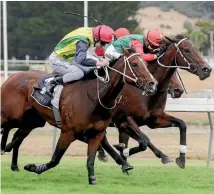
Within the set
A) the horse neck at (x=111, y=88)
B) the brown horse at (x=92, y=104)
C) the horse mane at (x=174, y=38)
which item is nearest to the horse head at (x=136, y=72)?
the brown horse at (x=92, y=104)

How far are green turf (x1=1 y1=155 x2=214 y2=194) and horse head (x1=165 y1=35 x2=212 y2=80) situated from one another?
1.37 meters

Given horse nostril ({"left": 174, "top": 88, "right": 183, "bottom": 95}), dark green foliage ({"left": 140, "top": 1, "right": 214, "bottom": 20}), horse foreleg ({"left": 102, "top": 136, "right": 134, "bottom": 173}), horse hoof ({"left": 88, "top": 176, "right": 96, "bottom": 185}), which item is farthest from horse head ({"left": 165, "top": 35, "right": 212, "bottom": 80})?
dark green foliage ({"left": 140, "top": 1, "right": 214, "bottom": 20})

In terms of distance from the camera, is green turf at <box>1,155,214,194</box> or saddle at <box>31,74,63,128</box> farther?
saddle at <box>31,74,63,128</box>

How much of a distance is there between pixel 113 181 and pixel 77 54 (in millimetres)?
1616

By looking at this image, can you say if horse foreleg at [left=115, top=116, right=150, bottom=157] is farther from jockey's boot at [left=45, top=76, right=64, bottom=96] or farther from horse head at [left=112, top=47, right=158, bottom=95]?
horse head at [left=112, top=47, right=158, bottom=95]

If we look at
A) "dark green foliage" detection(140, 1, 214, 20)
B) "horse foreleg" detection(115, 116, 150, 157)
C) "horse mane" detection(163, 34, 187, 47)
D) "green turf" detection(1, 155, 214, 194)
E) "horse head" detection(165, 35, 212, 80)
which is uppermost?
"horse mane" detection(163, 34, 187, 47)

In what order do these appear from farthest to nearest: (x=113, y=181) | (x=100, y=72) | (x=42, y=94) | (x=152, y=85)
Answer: (x=42, y=94)
(x=113, y=181)
(x=100, y=72)
(x=152, y=85)

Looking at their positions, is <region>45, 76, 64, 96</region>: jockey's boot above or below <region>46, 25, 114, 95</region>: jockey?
below

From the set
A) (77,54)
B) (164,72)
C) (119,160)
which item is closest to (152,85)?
(77,54)

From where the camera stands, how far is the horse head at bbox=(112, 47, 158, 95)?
29.9 feet

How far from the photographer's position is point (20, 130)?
1162 centimetres

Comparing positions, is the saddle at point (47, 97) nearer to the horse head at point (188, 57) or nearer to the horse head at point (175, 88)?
the horse head at point (188, 57)

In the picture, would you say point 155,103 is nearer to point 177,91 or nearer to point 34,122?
point 177,91

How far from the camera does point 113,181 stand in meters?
9.76
